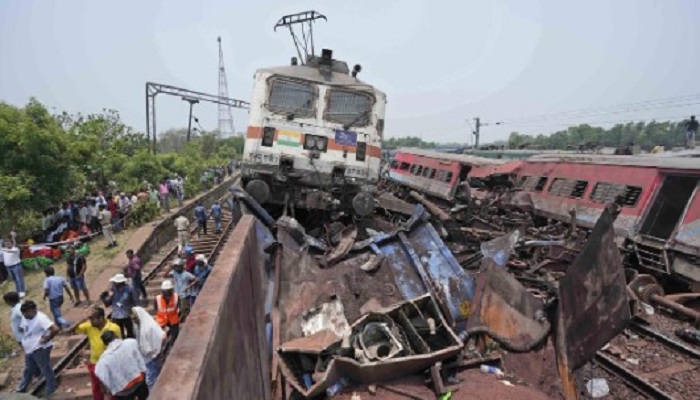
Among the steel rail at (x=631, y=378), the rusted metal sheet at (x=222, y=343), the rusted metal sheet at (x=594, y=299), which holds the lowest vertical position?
the steel rail at (x=631, y=378)

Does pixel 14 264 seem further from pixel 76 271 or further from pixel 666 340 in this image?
pixel 666 340

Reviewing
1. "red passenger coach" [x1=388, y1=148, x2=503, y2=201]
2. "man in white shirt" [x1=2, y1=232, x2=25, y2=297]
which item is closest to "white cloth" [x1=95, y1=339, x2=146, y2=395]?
"man in white shirt" [x1=2, y1=232, x2=25, y2=297]

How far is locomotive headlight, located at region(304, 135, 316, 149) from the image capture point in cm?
898

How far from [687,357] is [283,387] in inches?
234

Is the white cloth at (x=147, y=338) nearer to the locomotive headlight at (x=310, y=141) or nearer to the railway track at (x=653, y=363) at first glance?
the locomotive headlight at (x=310, y=141)

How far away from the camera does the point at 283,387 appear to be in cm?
506

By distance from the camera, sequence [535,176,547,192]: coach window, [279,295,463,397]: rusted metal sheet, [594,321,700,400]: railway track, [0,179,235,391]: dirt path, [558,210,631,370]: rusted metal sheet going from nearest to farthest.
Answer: [558,210,631,370]: rusted metal sheet, [279,295,463,397]: rusted metal sheet, [594,321,700,400]: railway track, [0,179,235,391]: dirt path, [535,176,547,192]: coach window

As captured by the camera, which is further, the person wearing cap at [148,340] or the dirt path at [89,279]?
the dirt path at [89,279]

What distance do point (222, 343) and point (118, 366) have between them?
308 cm

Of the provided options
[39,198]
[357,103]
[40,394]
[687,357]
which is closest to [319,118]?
[357,103]

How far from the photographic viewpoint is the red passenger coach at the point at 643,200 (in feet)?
30.3

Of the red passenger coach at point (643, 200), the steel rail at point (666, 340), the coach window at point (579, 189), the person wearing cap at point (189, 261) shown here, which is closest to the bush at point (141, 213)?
the person wearing cap at point (189, 261)

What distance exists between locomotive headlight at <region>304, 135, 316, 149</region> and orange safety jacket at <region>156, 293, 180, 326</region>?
3.84 m

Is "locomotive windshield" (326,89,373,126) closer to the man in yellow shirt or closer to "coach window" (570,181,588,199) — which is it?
the man in yellow shirt
